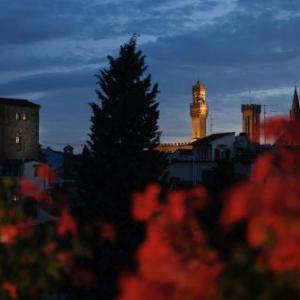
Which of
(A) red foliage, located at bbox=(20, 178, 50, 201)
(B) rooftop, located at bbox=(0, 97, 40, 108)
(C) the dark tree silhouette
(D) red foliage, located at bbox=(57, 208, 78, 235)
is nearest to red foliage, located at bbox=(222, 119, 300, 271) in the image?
(D) red foliage, located at bbox=(57, 208, 78, 235)

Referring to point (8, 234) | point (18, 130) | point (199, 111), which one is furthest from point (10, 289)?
point (199, 111)

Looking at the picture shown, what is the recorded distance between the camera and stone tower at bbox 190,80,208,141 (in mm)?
125812

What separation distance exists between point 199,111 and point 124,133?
350 feet

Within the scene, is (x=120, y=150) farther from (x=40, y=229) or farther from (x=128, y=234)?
(x=40, y=229)

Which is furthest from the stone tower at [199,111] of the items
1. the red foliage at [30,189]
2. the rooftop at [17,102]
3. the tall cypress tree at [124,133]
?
the red foliage at [30,189]

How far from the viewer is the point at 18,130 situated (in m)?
65.8

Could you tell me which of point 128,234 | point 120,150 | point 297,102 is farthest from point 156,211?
point 297,102

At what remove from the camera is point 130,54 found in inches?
858

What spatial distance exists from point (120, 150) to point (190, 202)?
656 inches

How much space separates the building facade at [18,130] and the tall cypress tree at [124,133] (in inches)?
1674

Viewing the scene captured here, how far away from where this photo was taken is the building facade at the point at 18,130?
64.8 meters

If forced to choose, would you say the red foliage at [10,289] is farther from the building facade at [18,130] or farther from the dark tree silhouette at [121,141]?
the building facade at [18,130]

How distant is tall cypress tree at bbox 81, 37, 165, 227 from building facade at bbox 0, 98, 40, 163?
42.5m

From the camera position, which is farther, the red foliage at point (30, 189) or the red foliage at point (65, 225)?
the red foliage at point (30, 189)
